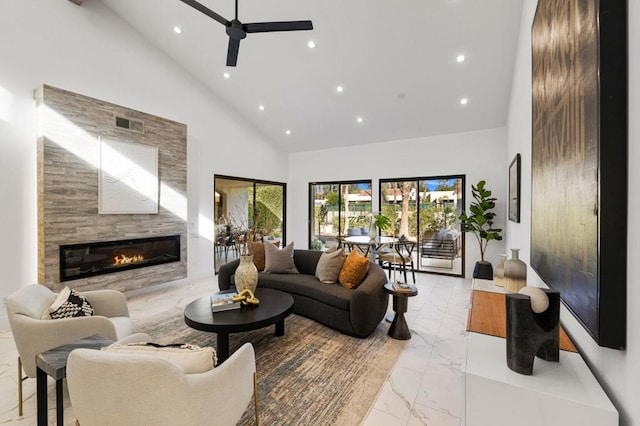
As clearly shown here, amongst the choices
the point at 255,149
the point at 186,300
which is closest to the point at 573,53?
the point at 186,300

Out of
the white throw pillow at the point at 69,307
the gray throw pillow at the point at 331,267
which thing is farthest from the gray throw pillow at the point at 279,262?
the white throw pillow at the point at 69,307

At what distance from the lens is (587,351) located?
118 centimetres

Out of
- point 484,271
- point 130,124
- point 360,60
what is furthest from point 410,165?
point 130,124

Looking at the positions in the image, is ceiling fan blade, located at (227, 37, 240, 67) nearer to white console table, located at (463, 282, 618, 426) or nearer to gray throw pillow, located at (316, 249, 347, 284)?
gray throw pillow, located at (316, 249, 347, 284)

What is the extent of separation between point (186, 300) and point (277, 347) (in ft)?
7.70

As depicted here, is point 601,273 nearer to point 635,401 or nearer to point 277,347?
point 635,401

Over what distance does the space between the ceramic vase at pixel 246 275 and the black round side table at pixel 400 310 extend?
5.20 ft

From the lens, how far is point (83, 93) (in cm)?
425

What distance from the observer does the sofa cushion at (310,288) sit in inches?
134

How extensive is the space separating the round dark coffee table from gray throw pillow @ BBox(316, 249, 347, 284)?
867 millimetres

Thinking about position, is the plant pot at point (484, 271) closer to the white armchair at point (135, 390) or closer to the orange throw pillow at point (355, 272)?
the orange throw pillow at point (355, 272)

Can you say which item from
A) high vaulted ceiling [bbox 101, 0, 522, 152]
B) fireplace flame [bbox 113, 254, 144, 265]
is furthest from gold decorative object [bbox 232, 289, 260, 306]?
high vaulted ceiling [bbox 101, 0, 522, 152]

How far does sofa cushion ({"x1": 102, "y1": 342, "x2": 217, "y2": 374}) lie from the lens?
139 cm

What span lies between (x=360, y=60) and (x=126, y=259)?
500 centimetres
